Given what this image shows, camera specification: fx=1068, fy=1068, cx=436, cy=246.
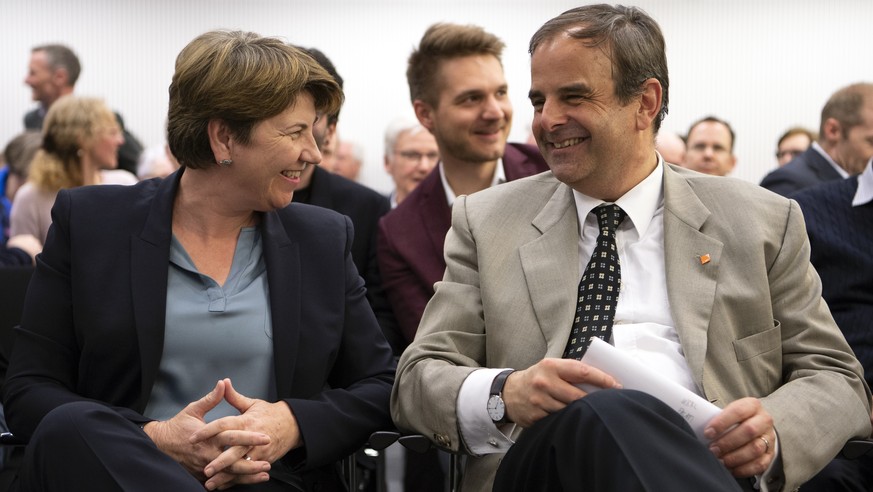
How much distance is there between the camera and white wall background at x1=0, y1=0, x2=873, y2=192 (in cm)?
965

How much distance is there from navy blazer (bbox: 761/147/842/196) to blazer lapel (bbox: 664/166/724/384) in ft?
10.4

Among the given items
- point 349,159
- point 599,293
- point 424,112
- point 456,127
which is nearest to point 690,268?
point 599,293

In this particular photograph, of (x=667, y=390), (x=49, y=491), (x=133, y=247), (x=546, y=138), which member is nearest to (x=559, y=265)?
(x=546, y=138)

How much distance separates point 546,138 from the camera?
2809mm

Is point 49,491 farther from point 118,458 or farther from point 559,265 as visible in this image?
point 559,265

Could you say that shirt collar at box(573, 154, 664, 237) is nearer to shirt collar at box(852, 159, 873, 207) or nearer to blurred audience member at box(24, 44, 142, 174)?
shirt collar at box(852, 159, 873, 207)

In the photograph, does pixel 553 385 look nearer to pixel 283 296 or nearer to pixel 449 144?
pixel 283 296

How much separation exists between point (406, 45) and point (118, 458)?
7860 mm

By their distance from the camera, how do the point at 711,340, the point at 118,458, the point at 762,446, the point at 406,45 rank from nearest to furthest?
the point at 118,458 → the point at 762,446 → the point at 711,340 → the point at 406,45

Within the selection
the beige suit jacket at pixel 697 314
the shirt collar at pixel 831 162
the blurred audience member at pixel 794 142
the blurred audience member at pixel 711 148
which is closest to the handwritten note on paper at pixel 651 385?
the beige suit jacket at pixel 697 314

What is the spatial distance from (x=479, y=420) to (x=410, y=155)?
4227 mm

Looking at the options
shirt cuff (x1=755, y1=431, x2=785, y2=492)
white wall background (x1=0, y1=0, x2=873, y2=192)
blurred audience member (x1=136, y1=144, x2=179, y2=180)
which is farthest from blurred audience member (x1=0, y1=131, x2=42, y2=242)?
shirt cuff (x1=755, y1=431, x2=785, y2=492)

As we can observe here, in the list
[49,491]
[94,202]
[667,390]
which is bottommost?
[49,491]

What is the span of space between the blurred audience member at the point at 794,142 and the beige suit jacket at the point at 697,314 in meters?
6.67
